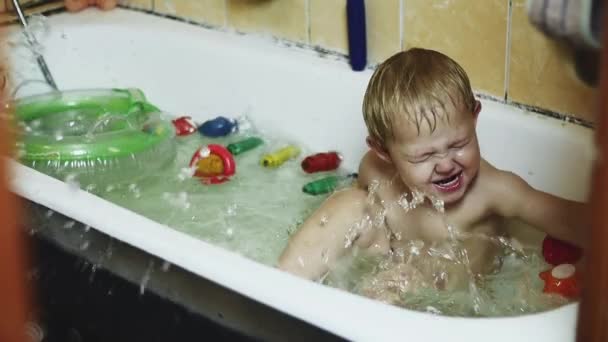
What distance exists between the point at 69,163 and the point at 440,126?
0.75 metres

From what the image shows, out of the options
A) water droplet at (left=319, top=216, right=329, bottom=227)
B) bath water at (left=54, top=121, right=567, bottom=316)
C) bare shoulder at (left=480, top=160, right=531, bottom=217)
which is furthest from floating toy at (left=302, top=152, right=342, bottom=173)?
bare shoulder at (left=480, top=160, right=531, bottom=217)

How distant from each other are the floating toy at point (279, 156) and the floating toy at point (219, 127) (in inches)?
5.7

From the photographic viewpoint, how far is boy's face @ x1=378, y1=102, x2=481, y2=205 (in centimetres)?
130

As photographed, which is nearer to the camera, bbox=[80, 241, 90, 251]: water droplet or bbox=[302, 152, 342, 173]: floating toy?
bbox=[80, 241, 90, 251]: water droplet

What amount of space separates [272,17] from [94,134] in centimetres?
43

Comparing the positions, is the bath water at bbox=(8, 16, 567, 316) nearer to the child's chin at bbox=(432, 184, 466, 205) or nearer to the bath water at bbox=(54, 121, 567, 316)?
the bath water at bbox=(54, 121, 567, 316)

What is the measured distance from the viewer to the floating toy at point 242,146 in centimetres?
192

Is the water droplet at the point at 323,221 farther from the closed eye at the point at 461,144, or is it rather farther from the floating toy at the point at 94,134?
the floating toy at the point at 94,134

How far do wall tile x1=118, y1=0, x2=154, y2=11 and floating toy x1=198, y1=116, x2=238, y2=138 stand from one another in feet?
1.21

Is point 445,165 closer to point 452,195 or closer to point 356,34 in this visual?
point 452,195

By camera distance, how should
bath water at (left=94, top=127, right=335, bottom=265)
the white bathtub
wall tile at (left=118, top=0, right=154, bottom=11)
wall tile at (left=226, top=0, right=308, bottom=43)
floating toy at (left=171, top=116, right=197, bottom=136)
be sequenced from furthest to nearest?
wall tile at (left=118, top=0, right=154, bottom=11)
floating toy at (left=171, top=116, right=197, bottom=136)
wall tile at (left=226, top=0, right=308, bottom=43)
bath water at (left=94, top=127, right=335, bottom=265)
the white bathtub

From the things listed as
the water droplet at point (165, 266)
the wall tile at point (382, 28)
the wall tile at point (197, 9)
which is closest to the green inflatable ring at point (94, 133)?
the wall tile at point (197, 9)

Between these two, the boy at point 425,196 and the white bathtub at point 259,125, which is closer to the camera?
the white bathtub at point 259,125

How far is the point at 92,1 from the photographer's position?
225cm
